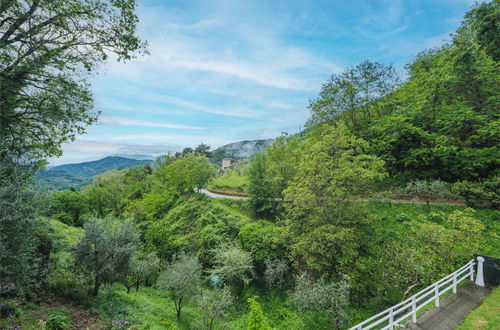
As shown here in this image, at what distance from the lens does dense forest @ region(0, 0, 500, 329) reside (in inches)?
287

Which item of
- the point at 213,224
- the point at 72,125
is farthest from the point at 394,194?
the point at 72,125

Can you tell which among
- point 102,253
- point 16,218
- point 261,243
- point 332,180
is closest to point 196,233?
point 261,243

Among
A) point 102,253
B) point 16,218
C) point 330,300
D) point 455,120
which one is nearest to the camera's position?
point 16,218

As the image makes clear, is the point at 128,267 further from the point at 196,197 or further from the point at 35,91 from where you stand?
the point at 196,197

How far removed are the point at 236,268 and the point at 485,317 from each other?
12.6 meters

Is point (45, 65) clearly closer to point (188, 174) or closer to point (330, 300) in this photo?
point (330, 300)

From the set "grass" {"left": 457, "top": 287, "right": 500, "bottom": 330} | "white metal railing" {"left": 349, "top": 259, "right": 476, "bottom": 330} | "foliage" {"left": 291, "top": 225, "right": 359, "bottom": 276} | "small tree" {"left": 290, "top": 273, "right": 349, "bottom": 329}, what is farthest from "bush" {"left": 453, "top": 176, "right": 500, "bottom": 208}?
"small tree" {"left": 290, "top": 273, "right": 349, "bottom": 329}

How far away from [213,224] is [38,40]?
19038 mm

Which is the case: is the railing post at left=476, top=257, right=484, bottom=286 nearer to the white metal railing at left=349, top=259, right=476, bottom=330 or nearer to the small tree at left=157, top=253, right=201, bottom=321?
the white metal railing at left=349, top=259, right=476, bottom=330

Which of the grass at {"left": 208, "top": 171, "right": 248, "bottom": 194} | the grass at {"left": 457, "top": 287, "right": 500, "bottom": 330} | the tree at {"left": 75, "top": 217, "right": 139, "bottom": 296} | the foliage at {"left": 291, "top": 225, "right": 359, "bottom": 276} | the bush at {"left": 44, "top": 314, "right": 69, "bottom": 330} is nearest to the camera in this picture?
the grass at {"left": 457, "top": 287, "right": 500, "bottom": 330}

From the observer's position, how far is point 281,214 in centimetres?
1689

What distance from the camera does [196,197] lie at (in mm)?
29547

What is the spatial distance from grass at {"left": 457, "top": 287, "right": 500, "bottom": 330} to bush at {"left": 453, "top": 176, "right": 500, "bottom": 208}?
896 cm

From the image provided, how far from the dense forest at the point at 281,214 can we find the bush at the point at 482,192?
114mm
